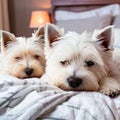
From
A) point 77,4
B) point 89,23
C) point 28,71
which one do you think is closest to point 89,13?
point 77,4

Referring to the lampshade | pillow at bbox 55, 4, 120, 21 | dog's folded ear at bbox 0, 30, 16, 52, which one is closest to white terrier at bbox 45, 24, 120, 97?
dog's folded ear at bbox 0, 30, 16, 52

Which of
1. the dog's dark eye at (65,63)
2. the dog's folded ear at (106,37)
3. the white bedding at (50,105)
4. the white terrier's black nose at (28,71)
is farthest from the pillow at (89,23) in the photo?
the white bedding at (50,105)

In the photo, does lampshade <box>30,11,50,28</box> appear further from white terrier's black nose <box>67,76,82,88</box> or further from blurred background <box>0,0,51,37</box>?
white terrier's black nose <box>67,76,82,88</box>

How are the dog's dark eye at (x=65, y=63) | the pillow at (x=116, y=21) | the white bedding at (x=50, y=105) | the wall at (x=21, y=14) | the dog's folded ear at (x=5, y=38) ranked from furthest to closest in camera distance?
the wall at (x=21, y=14) < the pillow at (x=116, y=21) < the dog's folded ear at (x=5, y=38) < the dog's dark eye at (x=65, y=63) < the white bedding at (x=50, y=105)

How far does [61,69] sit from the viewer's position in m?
1.31

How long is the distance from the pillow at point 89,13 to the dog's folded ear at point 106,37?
200cm

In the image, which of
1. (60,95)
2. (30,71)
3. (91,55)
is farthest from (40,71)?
(60,95)

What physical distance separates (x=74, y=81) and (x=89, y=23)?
6.51ft

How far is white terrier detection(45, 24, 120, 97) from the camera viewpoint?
4.03 ft

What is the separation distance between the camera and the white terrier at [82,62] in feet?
4.03

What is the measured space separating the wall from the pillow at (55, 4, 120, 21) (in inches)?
33.2

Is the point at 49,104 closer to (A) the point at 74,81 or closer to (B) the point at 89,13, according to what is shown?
(A) the point at 74,81

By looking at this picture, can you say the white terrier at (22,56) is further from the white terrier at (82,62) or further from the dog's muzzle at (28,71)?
the white terrier at (82,62)

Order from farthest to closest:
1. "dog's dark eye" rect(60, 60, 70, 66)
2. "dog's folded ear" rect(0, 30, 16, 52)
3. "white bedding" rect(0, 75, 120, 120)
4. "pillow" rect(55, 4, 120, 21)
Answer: "pillow" rect(55, 4, 120, 21) < "dog's folded ear" rect(0, 30, 16, 52) < "dog's dark eye" rect(60, 60, 70, 66) < "white bedding" rect(0, 75, 120, 120)
